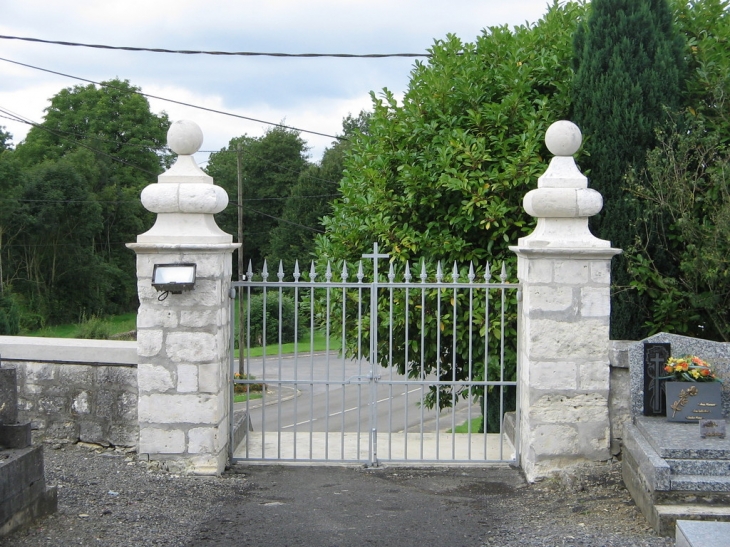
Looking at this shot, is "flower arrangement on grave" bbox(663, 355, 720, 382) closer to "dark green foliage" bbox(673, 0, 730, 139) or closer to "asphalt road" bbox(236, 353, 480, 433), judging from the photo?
"dark green foliage" bbox(673, 0, 730, 139)

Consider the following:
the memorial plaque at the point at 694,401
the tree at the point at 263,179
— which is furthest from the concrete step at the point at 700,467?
the tree at the point at 263,179

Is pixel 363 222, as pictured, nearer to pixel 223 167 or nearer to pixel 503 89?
pixel 503 89

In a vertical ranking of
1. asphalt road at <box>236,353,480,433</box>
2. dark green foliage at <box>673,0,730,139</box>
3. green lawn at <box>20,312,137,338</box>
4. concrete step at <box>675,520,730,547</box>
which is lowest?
asphalt road at <box>236,353,480,433</box>

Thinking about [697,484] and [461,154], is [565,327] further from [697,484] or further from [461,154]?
[461,154]

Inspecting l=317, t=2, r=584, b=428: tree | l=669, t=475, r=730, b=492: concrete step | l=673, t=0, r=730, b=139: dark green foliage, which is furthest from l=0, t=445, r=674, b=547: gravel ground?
l=673, t=0, r=730, b=139: dark green foliage

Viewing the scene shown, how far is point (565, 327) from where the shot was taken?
6.16 m

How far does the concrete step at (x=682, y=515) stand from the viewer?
488 centimetres

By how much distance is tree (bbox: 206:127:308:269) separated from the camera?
3959cm

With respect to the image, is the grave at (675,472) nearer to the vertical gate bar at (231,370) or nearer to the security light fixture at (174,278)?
the vertical gate bar at (231,370)

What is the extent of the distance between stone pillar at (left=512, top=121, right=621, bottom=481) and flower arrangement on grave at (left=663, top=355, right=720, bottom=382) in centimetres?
51

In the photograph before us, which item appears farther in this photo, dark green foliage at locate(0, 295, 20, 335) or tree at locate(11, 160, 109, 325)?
tree at locate(11, 160, 109, 325)

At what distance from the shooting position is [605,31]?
25.3 ft

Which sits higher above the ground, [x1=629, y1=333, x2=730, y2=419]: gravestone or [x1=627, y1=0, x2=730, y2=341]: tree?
[x1=627, y1=0, x2=730, y2=341]: tree

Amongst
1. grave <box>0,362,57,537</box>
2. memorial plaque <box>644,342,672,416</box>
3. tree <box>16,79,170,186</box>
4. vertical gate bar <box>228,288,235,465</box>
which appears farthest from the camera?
tree <box>16,79,170,186</box>
